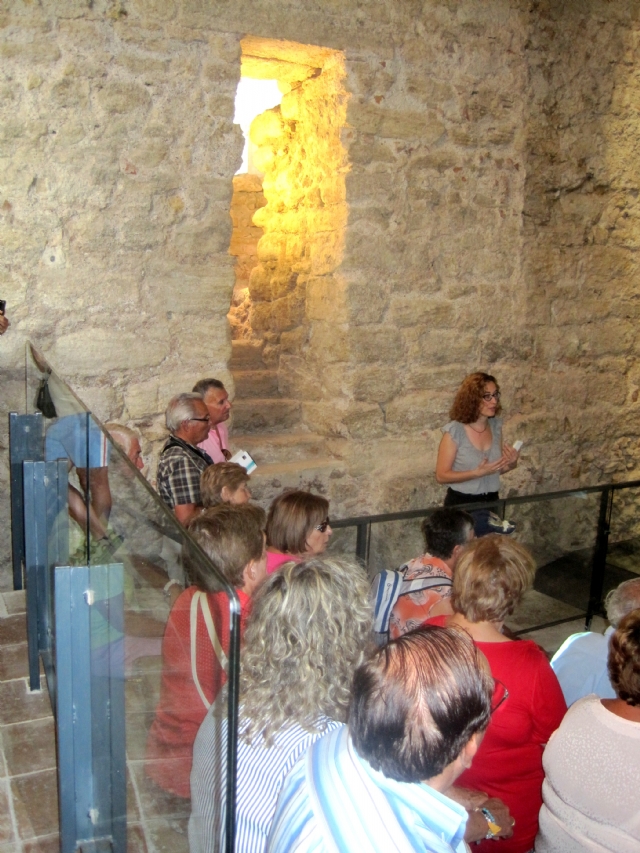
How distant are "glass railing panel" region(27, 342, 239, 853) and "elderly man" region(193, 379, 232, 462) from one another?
5.09ft

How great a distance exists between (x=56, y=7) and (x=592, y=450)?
3846 mm

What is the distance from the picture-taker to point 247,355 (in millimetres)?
5016

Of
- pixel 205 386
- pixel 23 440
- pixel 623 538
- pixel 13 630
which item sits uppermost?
pixel 205 386

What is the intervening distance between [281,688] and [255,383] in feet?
11.3

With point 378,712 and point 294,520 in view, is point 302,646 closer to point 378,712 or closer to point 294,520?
point 378,712

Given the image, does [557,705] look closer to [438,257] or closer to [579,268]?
[438,257]

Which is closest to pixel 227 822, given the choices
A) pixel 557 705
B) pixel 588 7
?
pixel 557 705

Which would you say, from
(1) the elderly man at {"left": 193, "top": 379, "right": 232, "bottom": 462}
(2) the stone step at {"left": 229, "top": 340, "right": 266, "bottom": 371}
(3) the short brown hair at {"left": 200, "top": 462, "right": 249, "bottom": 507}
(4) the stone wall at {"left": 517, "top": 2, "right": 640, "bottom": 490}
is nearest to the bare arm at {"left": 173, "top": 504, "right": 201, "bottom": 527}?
(3) the short brown hair at {"left": 200, "top": 462, "right": 249, "bottom": 507}

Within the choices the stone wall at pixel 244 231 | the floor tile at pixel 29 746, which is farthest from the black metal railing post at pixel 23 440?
the stone wall at pixel 244 231

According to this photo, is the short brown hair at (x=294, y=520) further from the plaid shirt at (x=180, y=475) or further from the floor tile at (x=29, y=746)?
the floor tile at (x=29, y=746)

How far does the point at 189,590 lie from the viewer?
136 cm

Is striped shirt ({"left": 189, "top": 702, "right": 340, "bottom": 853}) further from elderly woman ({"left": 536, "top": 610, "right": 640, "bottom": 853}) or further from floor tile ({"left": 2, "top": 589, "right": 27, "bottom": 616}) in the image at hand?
floor tile ({"left": 2, "top": 589, "right": 27, "bottom": 616})

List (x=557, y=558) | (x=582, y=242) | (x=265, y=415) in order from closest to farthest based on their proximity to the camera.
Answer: (x=557, y=558), (x=265, y=415), (x=582, y=242)

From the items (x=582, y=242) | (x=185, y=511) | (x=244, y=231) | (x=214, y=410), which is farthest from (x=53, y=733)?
(x=582, y=242)
